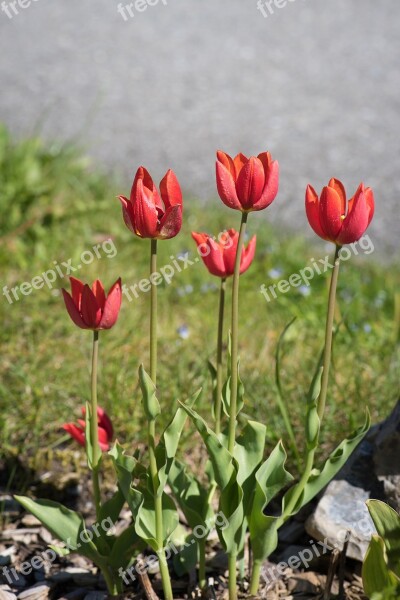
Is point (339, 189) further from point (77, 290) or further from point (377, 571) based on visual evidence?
point (377, 571)

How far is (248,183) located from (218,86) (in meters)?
4.60

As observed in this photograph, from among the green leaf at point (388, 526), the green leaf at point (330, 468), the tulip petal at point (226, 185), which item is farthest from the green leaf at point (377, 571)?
the tulip petal at point (226, 185)

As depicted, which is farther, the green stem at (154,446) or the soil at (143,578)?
the soil at (143,578)

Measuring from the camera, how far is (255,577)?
1987 millimetres

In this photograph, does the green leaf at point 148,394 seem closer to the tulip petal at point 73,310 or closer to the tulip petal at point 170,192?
the tulip petal at point 73,310

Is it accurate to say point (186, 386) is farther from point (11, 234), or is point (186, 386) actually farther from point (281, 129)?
point (281, 129)

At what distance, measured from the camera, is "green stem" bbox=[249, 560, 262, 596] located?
1966mm

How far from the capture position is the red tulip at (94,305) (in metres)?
1.77

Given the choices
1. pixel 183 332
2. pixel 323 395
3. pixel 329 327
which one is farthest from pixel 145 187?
pixel 183 332

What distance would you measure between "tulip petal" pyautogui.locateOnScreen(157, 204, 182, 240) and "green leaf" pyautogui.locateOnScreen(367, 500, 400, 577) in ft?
2.25

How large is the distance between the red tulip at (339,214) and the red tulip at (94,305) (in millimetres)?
426

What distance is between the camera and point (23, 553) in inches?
92.5

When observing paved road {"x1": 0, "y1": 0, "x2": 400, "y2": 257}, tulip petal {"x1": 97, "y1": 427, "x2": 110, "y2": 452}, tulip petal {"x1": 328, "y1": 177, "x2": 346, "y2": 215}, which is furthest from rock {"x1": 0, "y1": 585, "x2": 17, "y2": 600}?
paved road {"x1": 0, "y1": 0, "x2": 400, "y2": 257}

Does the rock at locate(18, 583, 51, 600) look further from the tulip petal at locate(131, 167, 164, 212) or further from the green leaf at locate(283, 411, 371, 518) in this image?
the tulip petal at locate(131, 167, 164, 212)
